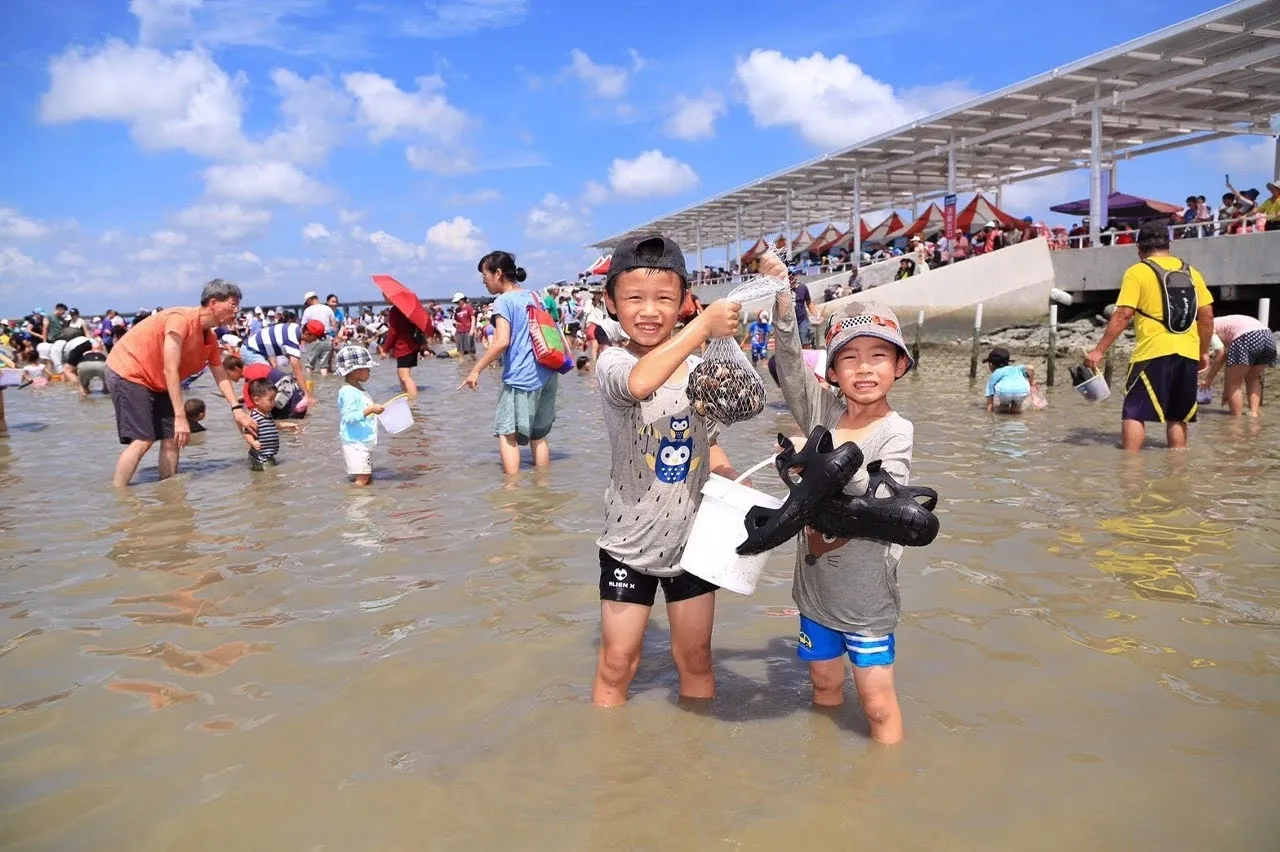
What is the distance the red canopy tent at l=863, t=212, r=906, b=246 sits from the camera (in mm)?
35844

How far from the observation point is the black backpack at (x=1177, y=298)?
7.23m

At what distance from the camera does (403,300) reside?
34.8ft

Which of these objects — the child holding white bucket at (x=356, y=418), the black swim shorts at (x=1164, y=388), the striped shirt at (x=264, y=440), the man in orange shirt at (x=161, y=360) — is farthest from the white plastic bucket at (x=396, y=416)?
the black swim shorts at (x=1164, y=388)

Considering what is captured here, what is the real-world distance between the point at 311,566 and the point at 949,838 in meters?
3.98

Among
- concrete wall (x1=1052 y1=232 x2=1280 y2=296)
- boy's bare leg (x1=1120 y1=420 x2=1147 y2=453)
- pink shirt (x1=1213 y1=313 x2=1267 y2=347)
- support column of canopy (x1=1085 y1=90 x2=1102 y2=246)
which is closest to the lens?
boy's bare leg (x1=1120 y1=420 x2=1147 y2=453)

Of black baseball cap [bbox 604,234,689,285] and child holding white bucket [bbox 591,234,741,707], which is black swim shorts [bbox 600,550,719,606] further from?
black baseball cap [bbox 604,234,689,285]

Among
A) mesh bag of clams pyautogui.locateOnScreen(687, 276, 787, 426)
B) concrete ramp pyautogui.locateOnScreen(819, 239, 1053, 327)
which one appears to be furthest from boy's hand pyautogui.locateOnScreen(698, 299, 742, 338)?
concrete ramp pyautogui.locateOnScreen(819, 239, 1053, 327)

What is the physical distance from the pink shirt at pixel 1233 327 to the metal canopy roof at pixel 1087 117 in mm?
11177

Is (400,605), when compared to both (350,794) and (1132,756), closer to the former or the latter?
(350,794)

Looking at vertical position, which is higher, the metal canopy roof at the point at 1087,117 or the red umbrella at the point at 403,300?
the metal canopy roof at the point at 1087,117

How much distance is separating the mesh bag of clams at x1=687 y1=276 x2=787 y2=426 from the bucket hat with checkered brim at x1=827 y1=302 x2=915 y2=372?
0.89 feet

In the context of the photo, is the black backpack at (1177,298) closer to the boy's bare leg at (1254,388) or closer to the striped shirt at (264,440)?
the boy's bare leg at (1254,388)

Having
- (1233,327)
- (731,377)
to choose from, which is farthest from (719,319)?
(1233,327)

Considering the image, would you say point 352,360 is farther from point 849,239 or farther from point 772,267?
point 849,239
